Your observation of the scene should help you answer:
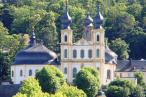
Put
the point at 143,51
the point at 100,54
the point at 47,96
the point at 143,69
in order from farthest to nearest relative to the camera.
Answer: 1. the point at 143,51
2. the point at 143,69
3. the point at 100,54
4. the point at 47,96

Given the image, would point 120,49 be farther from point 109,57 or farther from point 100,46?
point 100,46

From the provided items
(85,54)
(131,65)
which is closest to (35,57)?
(85,54)

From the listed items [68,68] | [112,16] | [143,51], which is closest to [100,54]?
[68,68]

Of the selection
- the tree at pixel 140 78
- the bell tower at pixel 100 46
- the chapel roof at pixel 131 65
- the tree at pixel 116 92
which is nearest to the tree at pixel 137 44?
the chapel roof at pixel 131 65

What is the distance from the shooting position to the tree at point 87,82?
111 meters

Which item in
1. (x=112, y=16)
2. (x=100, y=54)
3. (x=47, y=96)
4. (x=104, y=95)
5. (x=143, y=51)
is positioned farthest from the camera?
(x=112, y=16)

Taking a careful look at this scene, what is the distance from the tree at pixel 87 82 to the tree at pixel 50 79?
1383 mm

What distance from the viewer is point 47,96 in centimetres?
9462

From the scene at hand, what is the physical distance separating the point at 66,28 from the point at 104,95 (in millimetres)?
11671

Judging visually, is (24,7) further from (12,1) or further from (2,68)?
(2,68)

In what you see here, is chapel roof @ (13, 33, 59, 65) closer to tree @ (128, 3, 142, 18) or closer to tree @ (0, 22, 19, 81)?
tree @ (0, 22, 19, 81)

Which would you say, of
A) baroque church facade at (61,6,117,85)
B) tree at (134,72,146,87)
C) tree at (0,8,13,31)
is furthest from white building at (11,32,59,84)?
tree at (0,8,13,31)

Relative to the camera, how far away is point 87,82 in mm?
112188

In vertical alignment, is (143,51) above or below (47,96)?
below
